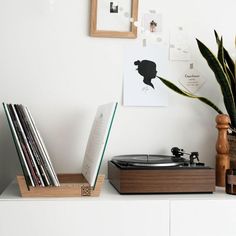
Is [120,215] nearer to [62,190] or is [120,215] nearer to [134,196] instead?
[134,196]

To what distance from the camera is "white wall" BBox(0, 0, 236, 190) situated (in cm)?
154

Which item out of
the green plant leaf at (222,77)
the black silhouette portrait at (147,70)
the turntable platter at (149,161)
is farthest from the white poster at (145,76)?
the turntable platter at (149,161)

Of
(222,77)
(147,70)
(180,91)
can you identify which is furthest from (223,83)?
(147,70)

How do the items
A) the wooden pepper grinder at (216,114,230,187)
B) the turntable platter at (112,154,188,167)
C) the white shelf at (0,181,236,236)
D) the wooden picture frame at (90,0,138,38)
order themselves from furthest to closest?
the wooden picture frame at (90,0,138,38)
the wooden pepper grinder at (216,114,230,187)
the turntable platter at (112,154,188,167)
the white shelf at (0,181,236,236)

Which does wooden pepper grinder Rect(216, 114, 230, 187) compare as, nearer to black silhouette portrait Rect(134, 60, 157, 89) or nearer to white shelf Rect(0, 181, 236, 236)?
white shelf Rect(0, 181, 236, 236)

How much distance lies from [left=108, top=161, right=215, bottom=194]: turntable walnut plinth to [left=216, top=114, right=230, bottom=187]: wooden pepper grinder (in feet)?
0.58

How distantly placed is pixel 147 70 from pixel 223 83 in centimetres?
31

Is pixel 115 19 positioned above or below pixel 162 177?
above

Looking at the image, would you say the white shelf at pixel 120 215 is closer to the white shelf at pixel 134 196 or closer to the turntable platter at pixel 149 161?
the white shelf at pixel 134 196

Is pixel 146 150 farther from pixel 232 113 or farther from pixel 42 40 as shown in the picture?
pixel 42 40

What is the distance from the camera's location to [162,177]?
1.27 m

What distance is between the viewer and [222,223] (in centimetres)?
125

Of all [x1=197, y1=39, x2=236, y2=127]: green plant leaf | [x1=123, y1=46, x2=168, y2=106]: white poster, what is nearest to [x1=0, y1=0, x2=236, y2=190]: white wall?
[x1=123, y1=46, x2=168, y2=106]: white poster

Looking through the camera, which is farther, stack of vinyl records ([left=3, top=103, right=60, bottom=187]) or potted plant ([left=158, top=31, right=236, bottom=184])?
potted plant ([left=158, top=31, right=236, bottom=184])
